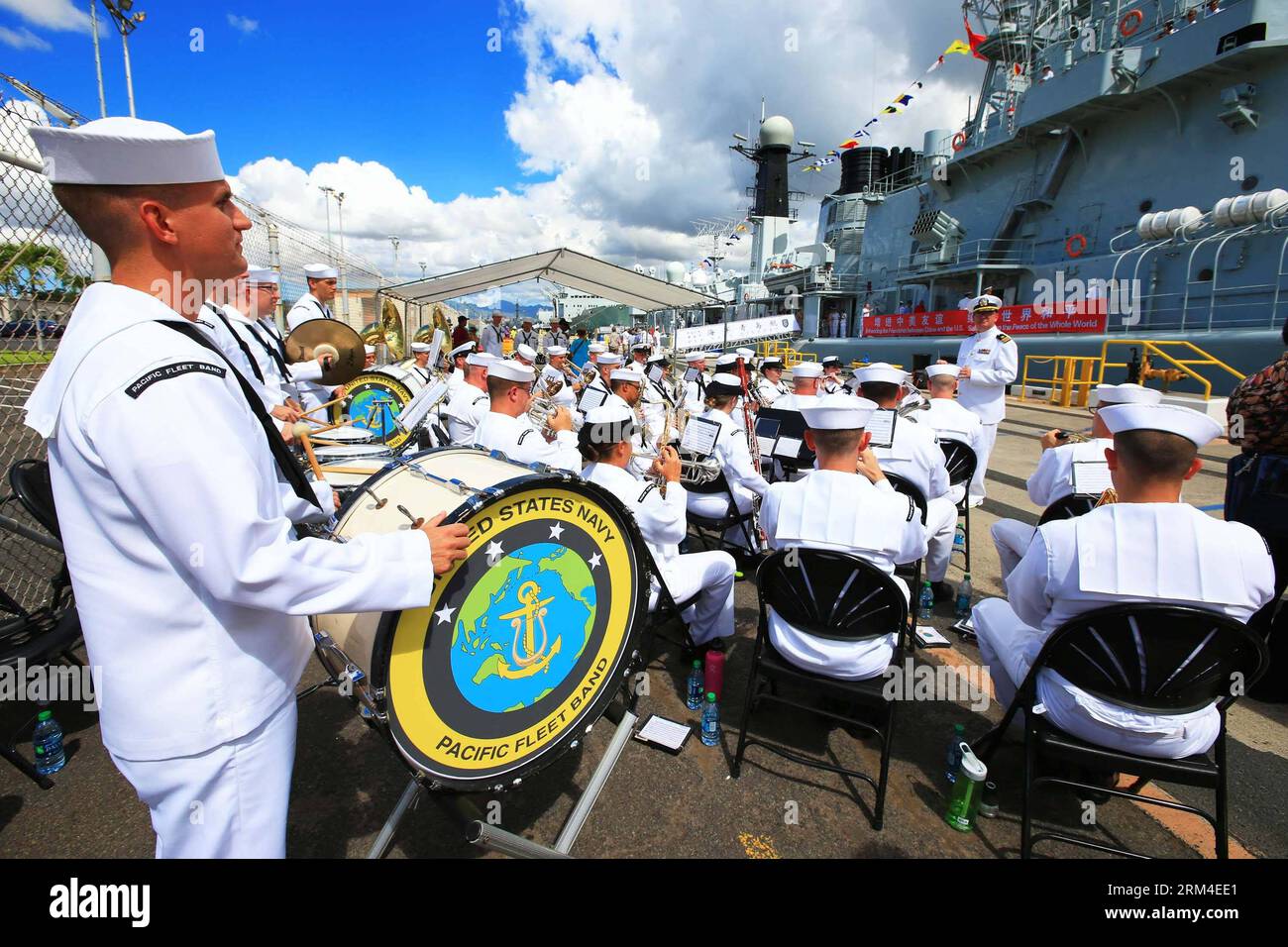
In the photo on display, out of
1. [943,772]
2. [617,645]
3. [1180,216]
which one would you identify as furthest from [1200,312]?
[617,645]

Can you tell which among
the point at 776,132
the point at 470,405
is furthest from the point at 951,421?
the point at 776,132

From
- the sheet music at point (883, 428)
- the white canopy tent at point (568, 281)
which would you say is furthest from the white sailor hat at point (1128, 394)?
the white canopy tent at point (568, 281)

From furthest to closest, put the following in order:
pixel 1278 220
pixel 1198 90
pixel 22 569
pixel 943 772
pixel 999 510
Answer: pixel 1198 90, pixel 1278 220, pixel 999 510, pixel 22 569, pixel 943 772

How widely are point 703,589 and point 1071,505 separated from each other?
2.36 meters

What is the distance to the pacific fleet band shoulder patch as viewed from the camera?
3.89 ft

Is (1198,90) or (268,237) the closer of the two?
(268,237)

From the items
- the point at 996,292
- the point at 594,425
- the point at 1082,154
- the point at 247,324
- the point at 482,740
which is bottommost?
the point at 482,740

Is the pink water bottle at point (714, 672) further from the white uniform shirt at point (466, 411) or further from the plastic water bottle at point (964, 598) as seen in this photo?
the white uniform shirt at point (466, 411)

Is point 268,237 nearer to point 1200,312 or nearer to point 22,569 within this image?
point 22,569

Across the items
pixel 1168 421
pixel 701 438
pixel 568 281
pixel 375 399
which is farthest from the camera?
pixel 568 281

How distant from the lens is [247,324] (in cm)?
520

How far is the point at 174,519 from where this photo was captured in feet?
3.92

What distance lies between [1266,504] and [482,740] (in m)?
4.58

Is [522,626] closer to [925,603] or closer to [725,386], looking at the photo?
[925,603]
